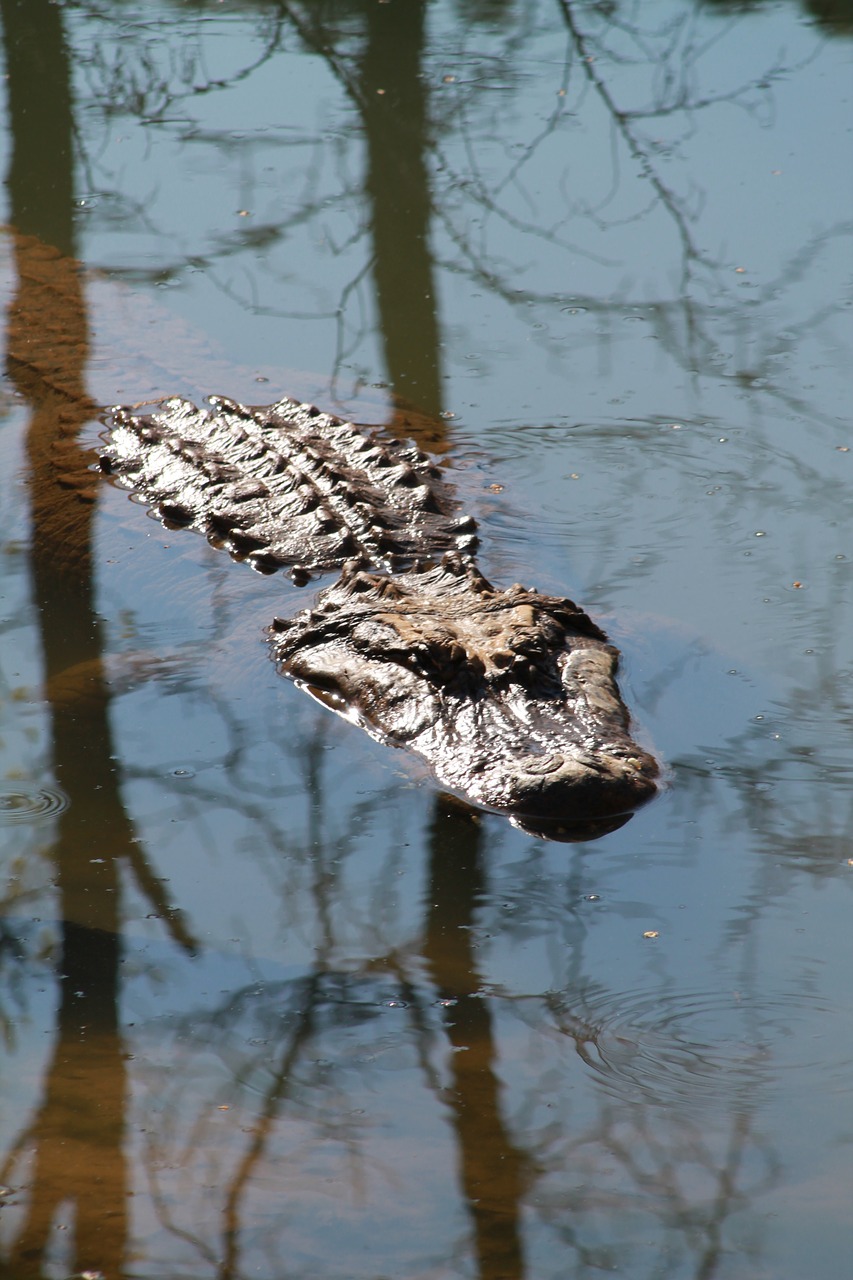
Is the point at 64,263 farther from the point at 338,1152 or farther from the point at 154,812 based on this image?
the point at 338,1152

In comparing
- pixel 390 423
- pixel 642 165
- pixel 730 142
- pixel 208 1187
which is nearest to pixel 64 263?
pixel 390 423

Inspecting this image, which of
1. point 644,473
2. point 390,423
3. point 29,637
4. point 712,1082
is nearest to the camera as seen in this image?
point 712,1082

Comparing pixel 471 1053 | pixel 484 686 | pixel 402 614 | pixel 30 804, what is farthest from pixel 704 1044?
pixel 30 804

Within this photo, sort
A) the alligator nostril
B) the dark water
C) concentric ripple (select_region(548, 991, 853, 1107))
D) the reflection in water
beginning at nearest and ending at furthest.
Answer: the reflection in water → the dark water → concentric ripple (select_region(548, 991, 853, 1107)) → the alligator nostril

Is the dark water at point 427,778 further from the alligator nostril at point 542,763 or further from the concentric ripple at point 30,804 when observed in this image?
the alligator nostril at point 542,763

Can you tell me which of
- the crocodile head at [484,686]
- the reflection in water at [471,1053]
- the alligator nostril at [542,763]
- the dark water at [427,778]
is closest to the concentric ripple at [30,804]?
the dark water at [427,778]

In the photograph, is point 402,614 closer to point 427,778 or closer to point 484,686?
point 484,686

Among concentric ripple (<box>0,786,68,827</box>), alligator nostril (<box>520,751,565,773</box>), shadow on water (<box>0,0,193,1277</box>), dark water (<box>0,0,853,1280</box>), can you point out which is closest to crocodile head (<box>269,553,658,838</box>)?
alligator nostril (<box>520,751,565,773</box>)

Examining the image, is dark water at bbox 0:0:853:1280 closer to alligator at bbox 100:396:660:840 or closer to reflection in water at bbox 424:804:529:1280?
reflection in water at bbox 424:804:529:1280
